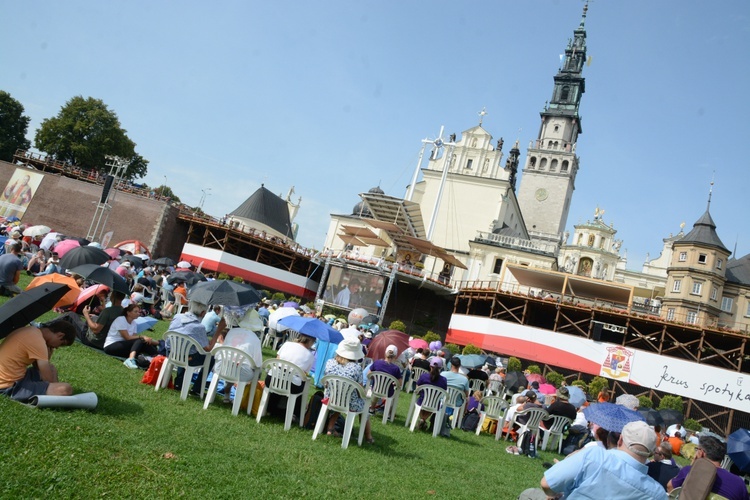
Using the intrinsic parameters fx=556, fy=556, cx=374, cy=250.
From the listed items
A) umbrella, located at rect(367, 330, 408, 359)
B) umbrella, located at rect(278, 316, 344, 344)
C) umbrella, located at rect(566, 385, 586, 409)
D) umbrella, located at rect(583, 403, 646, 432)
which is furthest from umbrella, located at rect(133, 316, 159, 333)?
umbrella, located at rect(566, 385, 586, 409)

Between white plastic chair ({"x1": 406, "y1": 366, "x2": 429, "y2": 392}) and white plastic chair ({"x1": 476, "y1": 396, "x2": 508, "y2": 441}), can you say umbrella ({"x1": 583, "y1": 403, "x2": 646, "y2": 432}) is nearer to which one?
white plastic chair ({"x1": 476, "y1": 396, "x2": 508, "y2": 441})

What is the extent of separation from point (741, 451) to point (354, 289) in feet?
103

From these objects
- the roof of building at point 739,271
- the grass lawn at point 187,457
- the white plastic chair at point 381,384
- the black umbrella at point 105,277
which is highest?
the roof of building at point 739,271

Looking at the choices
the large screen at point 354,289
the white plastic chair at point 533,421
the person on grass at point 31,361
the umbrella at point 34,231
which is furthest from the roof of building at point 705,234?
the person on grass at point 31,361

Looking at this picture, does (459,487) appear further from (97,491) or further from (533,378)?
Answer: (533,378)

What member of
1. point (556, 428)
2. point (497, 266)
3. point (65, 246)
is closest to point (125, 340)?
point (556, 428)

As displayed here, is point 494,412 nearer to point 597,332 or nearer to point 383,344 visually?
point 383,344

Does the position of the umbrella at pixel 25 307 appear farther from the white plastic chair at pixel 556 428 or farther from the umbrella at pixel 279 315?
→ the white plastic chair at pixel 556 428

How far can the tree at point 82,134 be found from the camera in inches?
2141

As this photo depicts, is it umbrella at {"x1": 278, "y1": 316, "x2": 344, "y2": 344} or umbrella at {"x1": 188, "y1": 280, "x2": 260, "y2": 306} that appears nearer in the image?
umbrella at {"x1": 188, "y1": 280, "x2": 260, "y2": 306}

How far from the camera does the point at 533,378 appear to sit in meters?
19.5

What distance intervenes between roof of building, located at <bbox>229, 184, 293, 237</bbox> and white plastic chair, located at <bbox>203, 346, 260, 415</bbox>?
4990 centimetres

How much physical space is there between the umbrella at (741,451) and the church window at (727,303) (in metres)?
49.8

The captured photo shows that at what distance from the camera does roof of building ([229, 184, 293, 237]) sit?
186 feet
